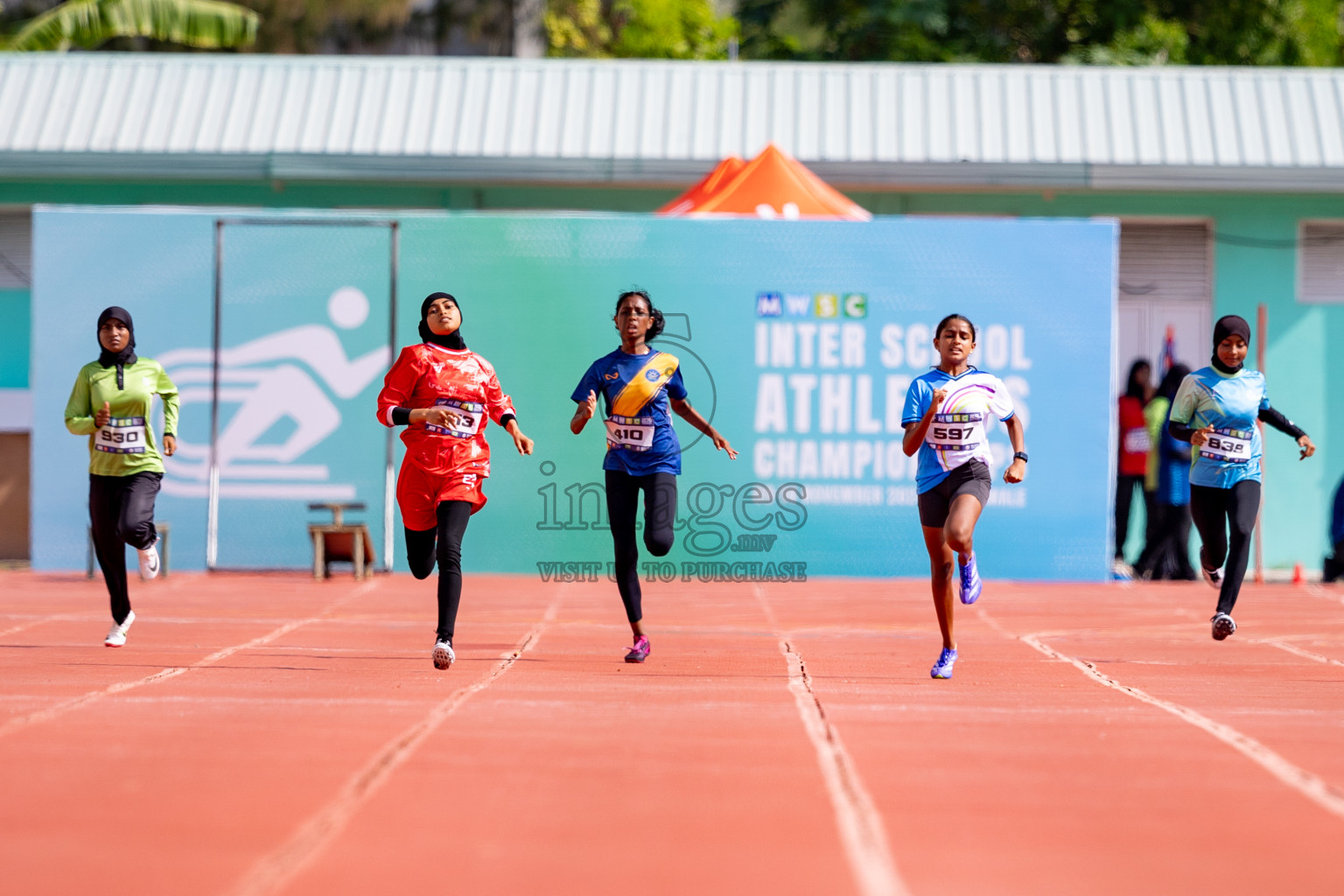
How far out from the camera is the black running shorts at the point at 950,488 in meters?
8.20

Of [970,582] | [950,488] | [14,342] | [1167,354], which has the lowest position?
[970,582]

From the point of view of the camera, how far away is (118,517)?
9.17 m

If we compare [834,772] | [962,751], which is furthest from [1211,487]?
[834,772]

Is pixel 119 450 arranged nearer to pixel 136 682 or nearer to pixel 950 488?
pixel 136 682

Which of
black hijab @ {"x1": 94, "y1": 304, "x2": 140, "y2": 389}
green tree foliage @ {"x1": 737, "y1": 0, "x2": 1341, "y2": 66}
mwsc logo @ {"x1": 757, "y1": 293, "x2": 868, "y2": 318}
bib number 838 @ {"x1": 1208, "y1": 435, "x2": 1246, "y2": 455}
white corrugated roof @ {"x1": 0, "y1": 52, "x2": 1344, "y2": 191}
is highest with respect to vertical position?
green tree foliage @ {"x1": 737, "y1": 0, "x2": 1341, "y2": 66}

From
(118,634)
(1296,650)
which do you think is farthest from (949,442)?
(118,634)

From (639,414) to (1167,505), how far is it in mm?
8300

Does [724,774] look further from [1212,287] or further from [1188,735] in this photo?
[1212,287]

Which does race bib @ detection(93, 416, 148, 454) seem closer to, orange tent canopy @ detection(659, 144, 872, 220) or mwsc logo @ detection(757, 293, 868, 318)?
mwsc logo @ detection(757, 293, 868, 318)

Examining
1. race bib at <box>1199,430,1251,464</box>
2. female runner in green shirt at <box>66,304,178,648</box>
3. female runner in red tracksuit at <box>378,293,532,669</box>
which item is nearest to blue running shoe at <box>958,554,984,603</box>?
race bib at <box>1199,430,1251,464</box>

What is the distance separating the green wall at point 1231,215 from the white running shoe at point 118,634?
8.80 meters

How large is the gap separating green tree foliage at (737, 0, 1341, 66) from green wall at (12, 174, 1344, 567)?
13.7m

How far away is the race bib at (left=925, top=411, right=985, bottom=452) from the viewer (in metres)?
8.20

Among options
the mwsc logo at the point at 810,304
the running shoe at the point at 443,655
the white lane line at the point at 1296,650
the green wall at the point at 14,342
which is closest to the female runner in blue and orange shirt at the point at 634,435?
the running shoe at the point at 443,655
